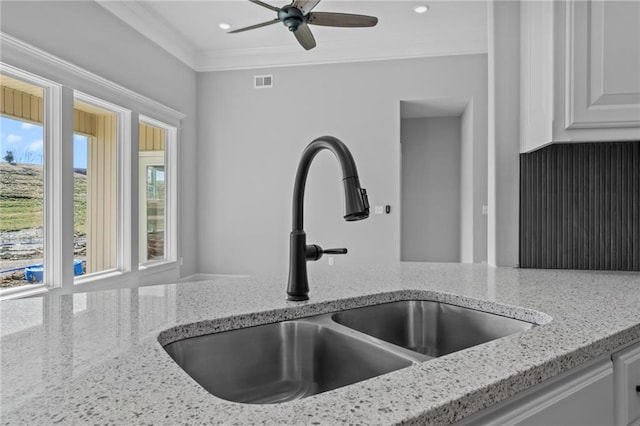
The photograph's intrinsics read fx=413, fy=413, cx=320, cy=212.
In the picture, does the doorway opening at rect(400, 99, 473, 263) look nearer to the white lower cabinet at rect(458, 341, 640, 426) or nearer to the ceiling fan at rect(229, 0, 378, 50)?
the ceiling fan at rect(229, 0, 378, 50)

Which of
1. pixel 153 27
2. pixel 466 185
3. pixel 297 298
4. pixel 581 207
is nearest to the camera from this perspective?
pixel 297 298

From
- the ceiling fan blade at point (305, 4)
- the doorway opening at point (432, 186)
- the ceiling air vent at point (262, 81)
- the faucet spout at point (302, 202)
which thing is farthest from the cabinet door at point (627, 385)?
the ceiling air vent at point (262, 81)

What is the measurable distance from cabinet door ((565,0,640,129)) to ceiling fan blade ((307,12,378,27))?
1965 mm

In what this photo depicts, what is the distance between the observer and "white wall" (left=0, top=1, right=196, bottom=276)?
3104 millimetres

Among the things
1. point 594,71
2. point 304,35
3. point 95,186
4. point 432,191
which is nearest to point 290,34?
point 304,35

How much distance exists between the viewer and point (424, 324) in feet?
3.91

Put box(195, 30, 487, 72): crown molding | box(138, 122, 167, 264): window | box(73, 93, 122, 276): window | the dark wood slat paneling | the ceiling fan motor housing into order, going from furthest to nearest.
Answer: box(195, 30, 487, 72): crown molding → box(138, 122, 167, 264): window → box(73, 93, 122, 276): window → the ceiling fan motor housing → the dark wood slat paneling

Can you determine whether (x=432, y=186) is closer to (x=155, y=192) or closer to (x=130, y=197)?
(x=155, y=192)

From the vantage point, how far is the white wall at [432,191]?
5.77m

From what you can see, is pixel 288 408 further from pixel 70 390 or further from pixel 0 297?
pixel 0 297

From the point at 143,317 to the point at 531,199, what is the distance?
1.42 m

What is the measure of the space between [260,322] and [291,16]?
2.49 meters

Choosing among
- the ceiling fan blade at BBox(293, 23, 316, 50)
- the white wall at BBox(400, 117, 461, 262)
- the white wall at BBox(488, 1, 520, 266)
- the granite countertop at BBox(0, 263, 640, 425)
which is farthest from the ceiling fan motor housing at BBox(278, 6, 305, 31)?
the white wall at BBox(400, 117, 461, 262)

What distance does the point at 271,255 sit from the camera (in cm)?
539
